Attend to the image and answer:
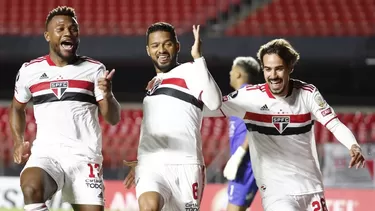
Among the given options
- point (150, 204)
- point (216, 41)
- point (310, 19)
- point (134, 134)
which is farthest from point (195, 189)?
point (310, 19)

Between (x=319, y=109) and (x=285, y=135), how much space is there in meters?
0.30

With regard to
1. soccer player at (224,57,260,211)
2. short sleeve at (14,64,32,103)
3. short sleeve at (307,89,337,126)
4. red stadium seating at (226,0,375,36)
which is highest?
red stadium seating at (226,0,375,36)

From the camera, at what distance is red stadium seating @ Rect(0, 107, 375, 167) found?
11.4 m

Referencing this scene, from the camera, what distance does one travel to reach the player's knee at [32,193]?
5.30 meters

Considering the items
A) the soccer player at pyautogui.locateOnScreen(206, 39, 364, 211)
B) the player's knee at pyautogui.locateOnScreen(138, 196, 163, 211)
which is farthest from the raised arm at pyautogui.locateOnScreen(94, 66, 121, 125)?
the soccer player at pyautogui.locateOnScreen(206, 39, 364, 211)

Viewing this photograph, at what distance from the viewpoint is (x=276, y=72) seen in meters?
5.76

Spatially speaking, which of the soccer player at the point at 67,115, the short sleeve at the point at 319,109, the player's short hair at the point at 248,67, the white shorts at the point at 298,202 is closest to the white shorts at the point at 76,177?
the soccer player at the point at 67,115

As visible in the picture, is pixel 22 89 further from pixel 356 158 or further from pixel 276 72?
pixel 356 158

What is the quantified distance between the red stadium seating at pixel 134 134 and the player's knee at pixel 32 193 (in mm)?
5963

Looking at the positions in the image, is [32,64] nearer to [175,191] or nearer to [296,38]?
[175,191]

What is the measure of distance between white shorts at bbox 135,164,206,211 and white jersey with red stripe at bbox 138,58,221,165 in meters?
0.06

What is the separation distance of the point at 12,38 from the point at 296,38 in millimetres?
5082

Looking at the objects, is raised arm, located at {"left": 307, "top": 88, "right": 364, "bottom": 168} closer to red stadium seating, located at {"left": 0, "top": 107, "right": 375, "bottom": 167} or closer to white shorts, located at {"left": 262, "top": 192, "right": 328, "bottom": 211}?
white shorts, located at {"left": 262, "top": 192, "right": 328, "bottom": 211}

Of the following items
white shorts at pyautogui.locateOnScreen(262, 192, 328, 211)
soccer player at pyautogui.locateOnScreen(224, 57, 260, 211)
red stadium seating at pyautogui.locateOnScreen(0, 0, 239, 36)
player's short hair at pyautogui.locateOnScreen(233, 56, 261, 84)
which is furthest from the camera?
red stadium seating at pyautogui.locateOnScreen(0, 0, 239, 36)
